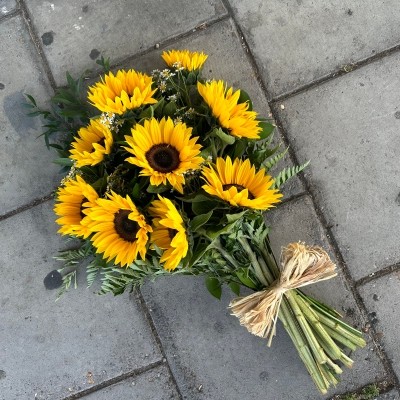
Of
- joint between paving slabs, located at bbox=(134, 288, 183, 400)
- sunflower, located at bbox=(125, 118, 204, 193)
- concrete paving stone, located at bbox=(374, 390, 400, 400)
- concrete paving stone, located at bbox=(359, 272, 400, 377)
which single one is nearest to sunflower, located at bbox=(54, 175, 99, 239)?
sunflower, located at bbox=(125, 118, 204, 193)

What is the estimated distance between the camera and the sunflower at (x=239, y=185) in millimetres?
1276

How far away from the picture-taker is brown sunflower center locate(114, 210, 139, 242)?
1.34m

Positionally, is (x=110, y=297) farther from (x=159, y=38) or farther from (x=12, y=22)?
(x=12, y=22)

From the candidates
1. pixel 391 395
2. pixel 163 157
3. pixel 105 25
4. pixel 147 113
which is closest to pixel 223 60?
pixel 105 25

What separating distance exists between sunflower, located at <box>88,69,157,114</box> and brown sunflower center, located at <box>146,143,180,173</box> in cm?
15

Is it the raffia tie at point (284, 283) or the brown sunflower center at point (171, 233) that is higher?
the brown sunflower center at point (171, 233)

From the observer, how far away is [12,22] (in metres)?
1.91

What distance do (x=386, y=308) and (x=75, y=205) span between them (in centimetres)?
111

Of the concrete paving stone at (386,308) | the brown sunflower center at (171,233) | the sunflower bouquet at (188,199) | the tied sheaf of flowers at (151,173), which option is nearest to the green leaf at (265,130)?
the sunflower bouquet at (188,199)

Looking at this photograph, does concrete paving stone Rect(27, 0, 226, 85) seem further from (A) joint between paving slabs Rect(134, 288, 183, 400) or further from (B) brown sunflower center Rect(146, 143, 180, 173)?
(A) joint between paving slabs Rect(134, 288, 183, 400)

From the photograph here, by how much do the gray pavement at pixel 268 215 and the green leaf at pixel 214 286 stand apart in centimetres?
13

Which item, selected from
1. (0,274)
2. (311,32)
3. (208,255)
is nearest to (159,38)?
(311,32)

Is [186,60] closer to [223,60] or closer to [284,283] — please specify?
[223,60]

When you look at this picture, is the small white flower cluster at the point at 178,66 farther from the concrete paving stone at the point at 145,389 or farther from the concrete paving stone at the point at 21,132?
the concrete paving stone at the point at 145,389
